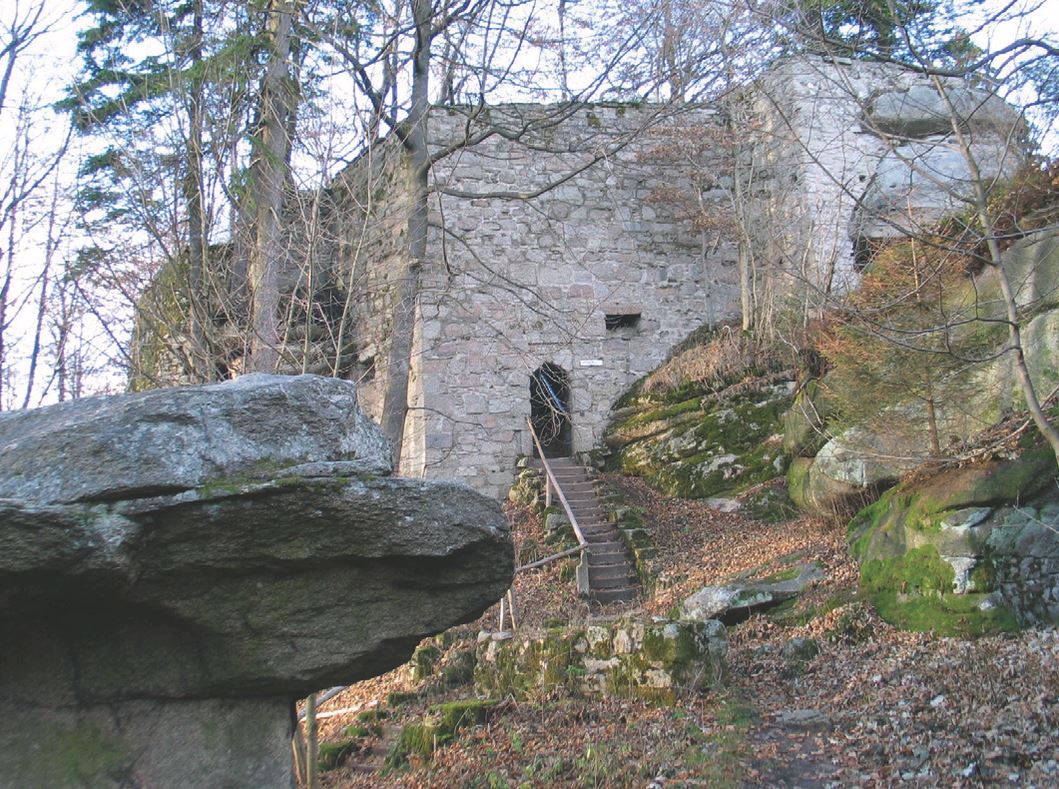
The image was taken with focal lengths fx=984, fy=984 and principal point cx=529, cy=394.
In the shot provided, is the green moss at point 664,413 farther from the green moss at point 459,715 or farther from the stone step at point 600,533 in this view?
the green moss at point 459,715

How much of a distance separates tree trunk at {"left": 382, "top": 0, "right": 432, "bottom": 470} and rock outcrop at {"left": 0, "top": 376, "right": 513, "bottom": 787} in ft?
19.2

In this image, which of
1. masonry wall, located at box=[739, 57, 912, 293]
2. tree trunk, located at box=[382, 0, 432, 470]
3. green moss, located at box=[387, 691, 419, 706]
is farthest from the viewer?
masonry wall, located at box=[739, 57, 912, 293]

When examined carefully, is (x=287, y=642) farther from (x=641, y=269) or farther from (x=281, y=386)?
(x=641, y=269)

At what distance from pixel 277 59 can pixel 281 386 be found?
284 inches

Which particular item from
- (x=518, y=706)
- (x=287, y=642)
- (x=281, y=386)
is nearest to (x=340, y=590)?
(x=287, y=642)

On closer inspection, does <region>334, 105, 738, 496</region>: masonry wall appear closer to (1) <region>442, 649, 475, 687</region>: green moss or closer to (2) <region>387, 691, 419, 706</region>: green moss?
(1) <region>442, 649, 475, 687</region>: green moss

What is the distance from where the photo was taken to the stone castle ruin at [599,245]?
14.3 metres

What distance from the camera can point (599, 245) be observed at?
50.3 ft

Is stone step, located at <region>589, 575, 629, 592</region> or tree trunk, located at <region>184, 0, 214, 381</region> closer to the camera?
tree trunk, located at <region>184, 0, 214, 381</region>

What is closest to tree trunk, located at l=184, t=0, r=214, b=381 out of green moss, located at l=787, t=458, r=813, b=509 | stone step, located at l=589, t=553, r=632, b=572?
stone step, located at l=589, t=553, r=632, b=572

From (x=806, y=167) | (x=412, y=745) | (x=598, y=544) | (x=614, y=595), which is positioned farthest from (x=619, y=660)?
(x=806, y=167)

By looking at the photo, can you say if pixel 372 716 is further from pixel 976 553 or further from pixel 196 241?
pixel 976 553

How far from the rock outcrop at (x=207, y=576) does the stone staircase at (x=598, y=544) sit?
269 inches

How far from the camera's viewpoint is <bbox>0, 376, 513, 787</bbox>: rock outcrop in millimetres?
3553
